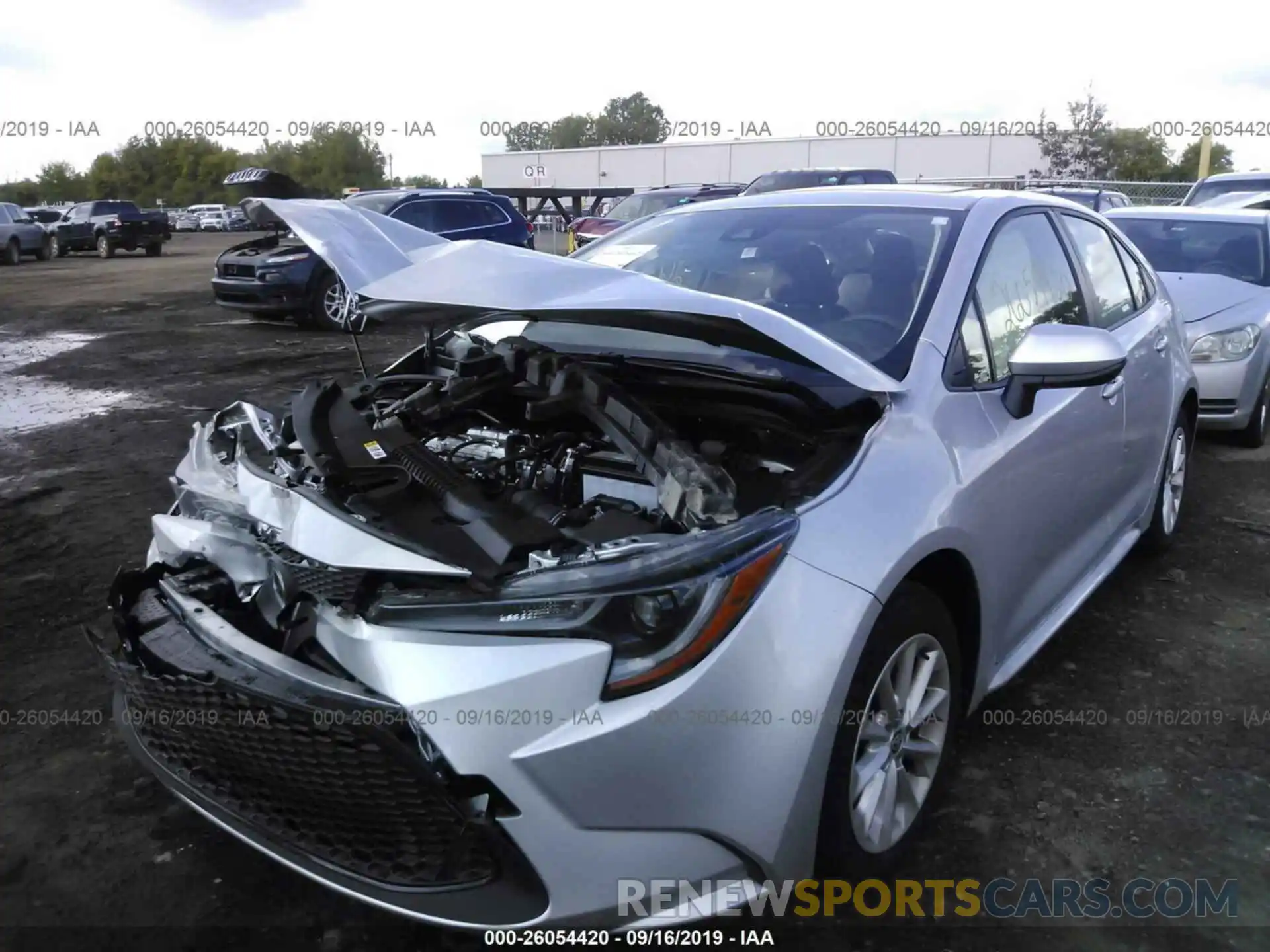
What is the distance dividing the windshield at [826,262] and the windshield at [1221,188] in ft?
43.7

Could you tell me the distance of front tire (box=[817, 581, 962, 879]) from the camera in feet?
6.97

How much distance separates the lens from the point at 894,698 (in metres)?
2.33

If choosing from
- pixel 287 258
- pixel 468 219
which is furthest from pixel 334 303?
pixel 468 219

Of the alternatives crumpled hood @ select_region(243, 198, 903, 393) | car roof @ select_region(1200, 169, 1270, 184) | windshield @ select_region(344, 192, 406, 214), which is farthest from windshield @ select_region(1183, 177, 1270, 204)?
crumpled hood @ select_region(243, 198, 903, 393)

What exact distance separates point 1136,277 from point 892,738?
2.78 metres

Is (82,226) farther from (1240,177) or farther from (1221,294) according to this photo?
(1221,294)

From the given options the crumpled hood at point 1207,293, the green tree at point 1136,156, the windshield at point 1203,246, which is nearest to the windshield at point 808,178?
the windshield at point 1203,246

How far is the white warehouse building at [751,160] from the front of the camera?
121 ft

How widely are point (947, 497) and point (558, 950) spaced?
1.36m

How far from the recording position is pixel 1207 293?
6.79m

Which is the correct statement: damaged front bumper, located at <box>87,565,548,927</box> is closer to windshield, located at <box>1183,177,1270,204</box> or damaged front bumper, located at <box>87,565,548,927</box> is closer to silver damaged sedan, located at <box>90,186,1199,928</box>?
silver damaged sedan, located at <box>90,186,1199,928</box>

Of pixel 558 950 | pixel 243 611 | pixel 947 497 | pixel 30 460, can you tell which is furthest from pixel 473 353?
pixel 30 460

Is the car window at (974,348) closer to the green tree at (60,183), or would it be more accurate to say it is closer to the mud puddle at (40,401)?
the mud puddle at (40,401)

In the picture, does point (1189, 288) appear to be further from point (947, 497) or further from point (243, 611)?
point (243, 611)
